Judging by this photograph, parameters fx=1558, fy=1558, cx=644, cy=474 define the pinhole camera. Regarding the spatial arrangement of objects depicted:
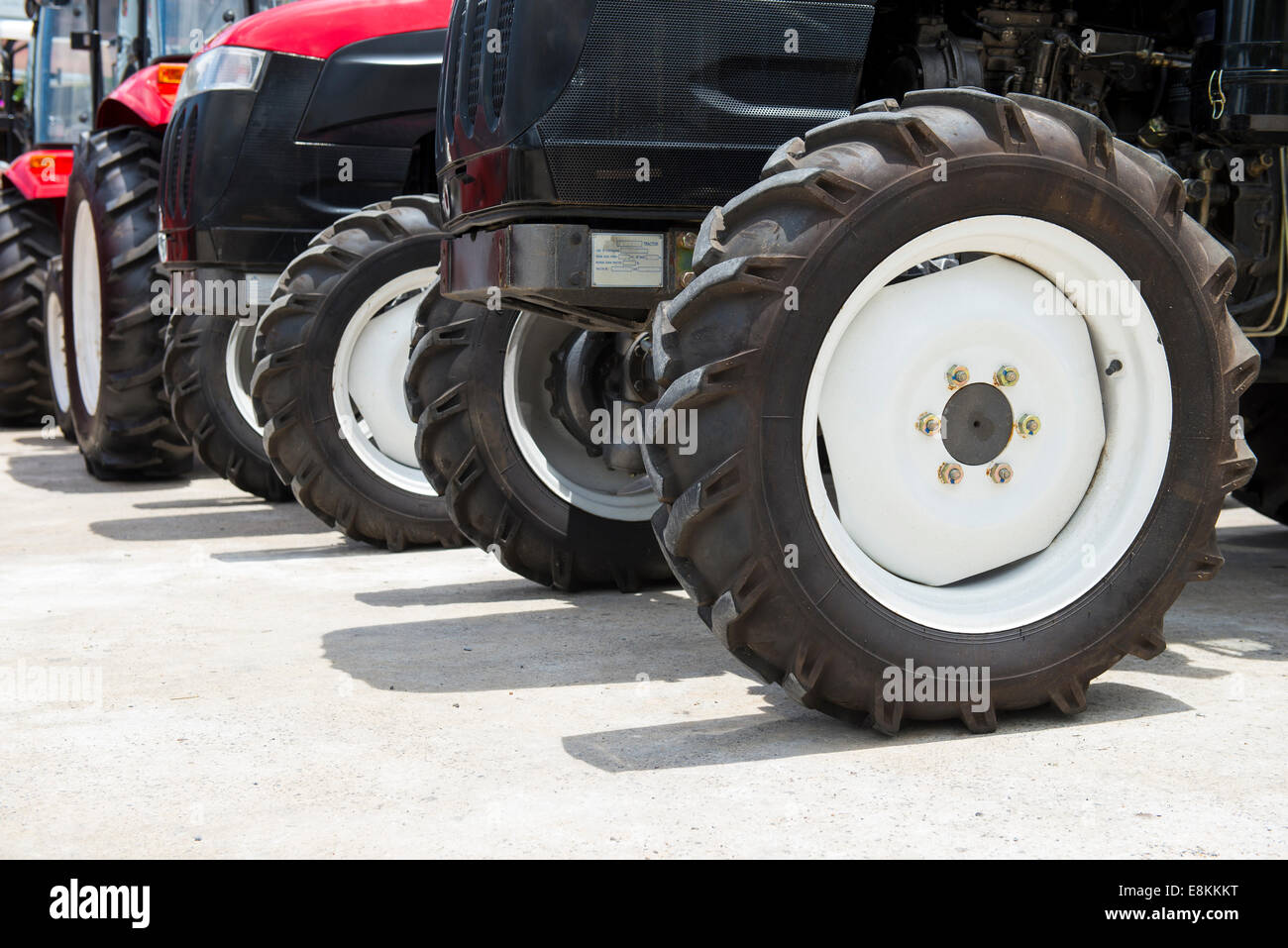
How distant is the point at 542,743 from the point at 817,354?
3.07 ft

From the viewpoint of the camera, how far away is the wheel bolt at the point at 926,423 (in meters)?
3.14

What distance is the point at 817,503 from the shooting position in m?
2.99

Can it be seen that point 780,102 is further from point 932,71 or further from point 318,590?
point 318,590

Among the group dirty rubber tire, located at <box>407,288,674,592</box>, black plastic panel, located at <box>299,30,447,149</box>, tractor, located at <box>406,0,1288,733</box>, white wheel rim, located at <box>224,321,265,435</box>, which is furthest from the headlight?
tractor, located at <box>406,0,1288,733</box>

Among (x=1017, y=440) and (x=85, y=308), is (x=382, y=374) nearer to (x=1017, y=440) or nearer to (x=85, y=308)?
(x=1017, y=440)

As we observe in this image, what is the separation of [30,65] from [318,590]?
26.5 feet

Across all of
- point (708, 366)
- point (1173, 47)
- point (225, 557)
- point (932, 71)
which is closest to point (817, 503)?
point (708, 366)

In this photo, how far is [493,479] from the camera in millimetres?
4730

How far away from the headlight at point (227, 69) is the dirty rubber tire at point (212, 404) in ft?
3.37

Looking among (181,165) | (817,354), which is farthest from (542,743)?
(181,165)

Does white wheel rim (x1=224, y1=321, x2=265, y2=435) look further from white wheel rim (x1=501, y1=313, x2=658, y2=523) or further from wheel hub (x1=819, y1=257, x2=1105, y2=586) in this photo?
wheel hub (x1=819, y1=257, x2=1105, y2=586)

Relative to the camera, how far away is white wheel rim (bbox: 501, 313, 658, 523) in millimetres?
4809

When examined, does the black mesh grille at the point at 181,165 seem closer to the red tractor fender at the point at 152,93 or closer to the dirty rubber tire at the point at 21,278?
the red tractor fender at the point at 152,93

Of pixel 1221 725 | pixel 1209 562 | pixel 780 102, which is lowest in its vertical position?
pixel 1221 725
